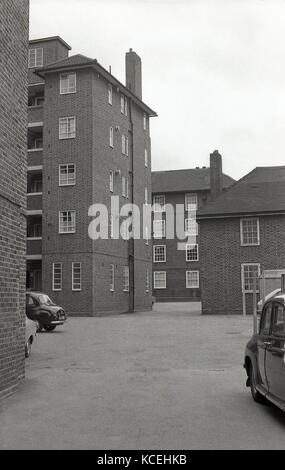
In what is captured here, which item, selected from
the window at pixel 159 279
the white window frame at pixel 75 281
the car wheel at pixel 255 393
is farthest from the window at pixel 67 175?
the window at pixel 159 279

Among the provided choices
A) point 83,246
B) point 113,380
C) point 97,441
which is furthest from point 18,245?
point 83,246

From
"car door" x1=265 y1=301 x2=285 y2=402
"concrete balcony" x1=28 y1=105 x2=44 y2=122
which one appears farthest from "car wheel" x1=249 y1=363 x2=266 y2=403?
"concrete balcony" x1=28 y1=105 x2=44 y2=122

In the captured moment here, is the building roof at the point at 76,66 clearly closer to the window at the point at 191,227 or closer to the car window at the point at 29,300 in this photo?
the car window at the point at 29,300

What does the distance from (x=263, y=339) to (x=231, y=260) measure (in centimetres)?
2583

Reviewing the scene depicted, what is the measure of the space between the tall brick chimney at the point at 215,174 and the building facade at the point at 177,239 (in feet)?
63.5

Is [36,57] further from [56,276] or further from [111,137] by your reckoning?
[56,276]

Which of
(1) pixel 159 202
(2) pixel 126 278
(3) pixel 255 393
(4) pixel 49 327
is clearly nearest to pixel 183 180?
(1) pixel 159 202

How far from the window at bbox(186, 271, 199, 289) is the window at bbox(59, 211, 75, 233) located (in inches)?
1095

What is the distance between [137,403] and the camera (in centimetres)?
880

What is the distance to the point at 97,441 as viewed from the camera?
6.48 m

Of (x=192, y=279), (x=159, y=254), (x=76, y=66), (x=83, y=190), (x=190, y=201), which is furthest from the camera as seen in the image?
(x=190, y=201)

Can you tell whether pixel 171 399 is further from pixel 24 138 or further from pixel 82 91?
pixel 82 91

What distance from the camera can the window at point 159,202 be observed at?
63.9m

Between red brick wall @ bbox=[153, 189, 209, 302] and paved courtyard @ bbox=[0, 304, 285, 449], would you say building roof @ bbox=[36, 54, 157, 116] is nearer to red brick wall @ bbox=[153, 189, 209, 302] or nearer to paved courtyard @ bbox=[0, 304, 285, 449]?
paved courtyard @ bbox=[0, 304, 285, 449]
